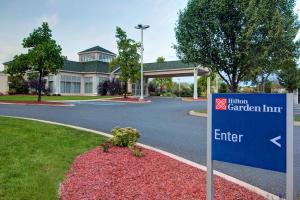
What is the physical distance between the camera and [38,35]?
27391 millimetres

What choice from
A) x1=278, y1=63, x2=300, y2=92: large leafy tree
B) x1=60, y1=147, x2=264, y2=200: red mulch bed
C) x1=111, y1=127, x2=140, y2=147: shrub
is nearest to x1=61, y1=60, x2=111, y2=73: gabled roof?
x1=278, y1=63, x2=300, y2=92: large leafy tree

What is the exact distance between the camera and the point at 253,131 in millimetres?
3578

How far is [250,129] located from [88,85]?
47254 millimetres

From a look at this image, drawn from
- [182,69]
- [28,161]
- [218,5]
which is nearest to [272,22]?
[218,5]

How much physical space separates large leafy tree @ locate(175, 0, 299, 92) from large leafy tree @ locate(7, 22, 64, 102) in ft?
40.6

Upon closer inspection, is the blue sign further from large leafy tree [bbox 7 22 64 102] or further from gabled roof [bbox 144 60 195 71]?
gabled roof [bbox 144 60 195 71]

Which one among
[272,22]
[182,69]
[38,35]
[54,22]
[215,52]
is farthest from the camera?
[182,69]

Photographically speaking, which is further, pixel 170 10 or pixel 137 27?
pixel 137 27

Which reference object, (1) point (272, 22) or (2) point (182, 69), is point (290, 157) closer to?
(1) point (272, 22)

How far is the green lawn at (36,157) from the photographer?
4794 mm

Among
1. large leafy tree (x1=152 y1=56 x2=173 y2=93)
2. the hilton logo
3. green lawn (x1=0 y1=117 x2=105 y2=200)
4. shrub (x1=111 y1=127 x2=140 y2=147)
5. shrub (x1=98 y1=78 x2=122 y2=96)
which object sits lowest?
green lawn (x1=0 y1=117 x2=105 y2=200)

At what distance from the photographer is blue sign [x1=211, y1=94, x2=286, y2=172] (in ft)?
11.2

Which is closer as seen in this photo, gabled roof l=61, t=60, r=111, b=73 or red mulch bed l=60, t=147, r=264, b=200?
red mulch bed l=60, t=147, r=264, b=200

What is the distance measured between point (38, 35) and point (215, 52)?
16.3 meters
